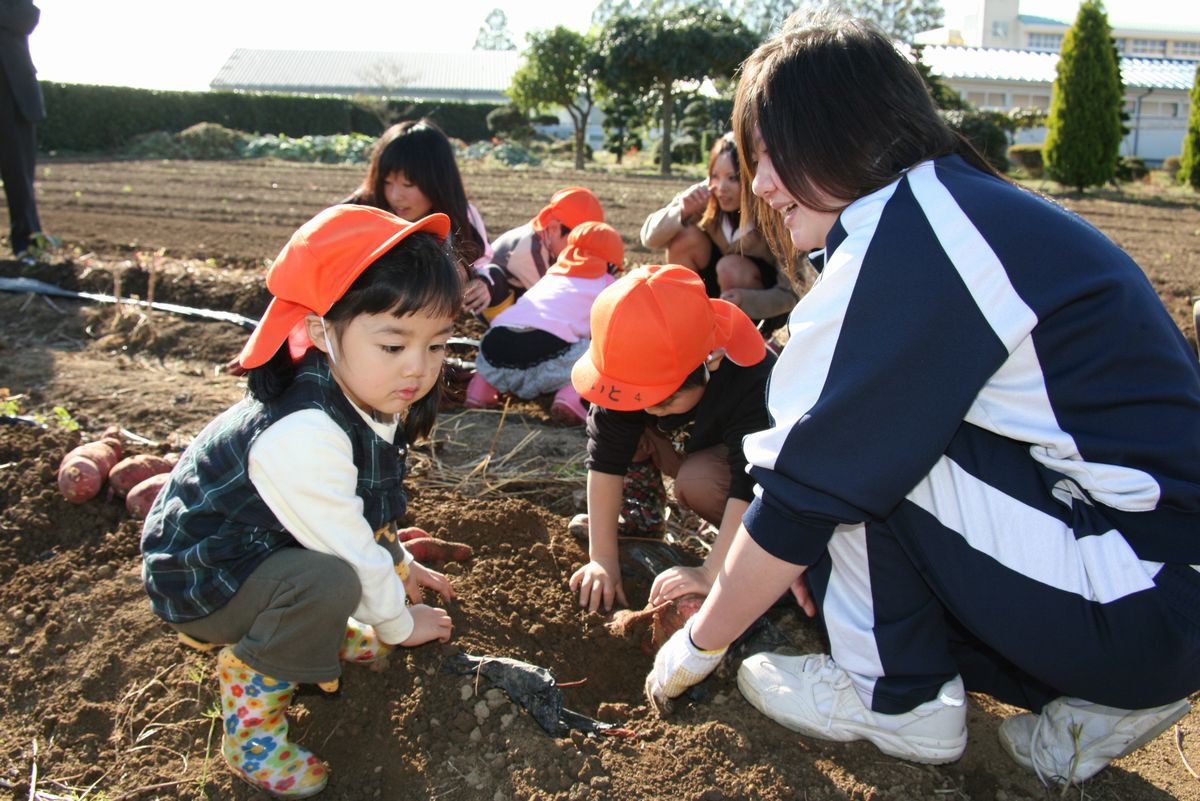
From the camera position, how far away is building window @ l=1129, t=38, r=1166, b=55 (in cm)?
6362

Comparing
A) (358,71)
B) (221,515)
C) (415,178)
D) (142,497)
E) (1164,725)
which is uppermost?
(358,71)

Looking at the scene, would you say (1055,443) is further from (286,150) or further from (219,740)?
(286,150)

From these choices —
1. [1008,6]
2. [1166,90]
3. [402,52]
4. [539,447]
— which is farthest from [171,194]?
[1008,6]

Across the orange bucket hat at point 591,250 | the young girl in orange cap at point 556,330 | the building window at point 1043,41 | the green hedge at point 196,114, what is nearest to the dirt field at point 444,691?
the young girl in orange cap at point 556,330

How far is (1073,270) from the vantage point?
1.53 metres

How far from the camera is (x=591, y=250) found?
12.9ft

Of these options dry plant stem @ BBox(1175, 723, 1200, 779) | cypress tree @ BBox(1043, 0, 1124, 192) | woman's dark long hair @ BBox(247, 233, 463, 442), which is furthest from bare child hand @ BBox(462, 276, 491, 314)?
cypress tree @ BBox(1043, 0, 1124, 192)

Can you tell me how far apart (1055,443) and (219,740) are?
181 cm

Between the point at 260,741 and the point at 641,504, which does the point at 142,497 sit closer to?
the point at 260,741

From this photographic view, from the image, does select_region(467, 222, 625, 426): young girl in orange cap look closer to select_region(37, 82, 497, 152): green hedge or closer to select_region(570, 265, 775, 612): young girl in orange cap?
select_region(570, 265, 775, 612): young girl in orange cap

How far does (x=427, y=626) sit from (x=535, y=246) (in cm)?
274

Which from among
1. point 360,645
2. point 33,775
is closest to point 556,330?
point 360,645

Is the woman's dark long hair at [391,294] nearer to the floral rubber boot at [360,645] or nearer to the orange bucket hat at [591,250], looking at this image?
the floral rubber boot at [360,645]

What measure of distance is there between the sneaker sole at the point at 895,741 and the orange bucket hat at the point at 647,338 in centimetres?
76
